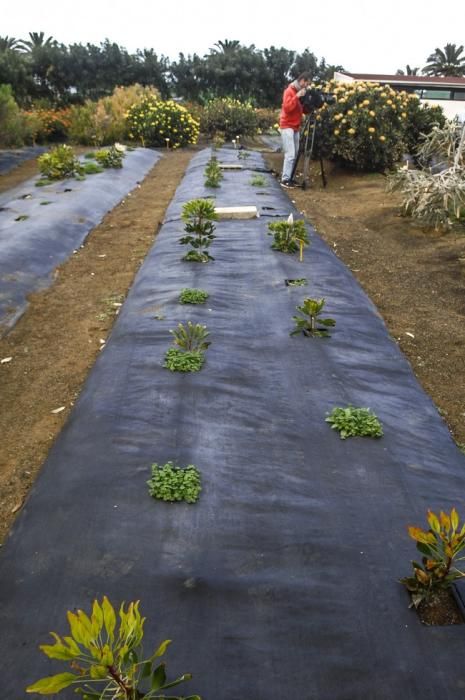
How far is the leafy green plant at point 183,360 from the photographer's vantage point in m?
3.94

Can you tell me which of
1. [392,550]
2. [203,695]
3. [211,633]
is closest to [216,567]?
[211,633]

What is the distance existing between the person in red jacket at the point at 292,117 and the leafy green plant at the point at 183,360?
25.9 feet

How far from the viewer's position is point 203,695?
1912 millimetres

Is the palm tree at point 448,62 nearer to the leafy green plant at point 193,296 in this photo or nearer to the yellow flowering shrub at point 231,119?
the yellow flowering shrub at point 231,119

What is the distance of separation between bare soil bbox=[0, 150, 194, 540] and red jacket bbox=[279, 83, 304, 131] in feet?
11.5

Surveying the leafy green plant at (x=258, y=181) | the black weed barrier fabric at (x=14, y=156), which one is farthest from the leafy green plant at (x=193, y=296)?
the black weed barrier fabric at (x=14, y=156)

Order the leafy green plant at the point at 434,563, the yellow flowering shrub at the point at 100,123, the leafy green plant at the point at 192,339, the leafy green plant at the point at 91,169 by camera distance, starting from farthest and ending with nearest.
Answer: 1. the yellow flowering shrub at the point at 100,123
2. the leafy green plant at the point at 91,169
3. the leafy green plant at the point at 192,339
4. the leafy green plant at the point at 434,563

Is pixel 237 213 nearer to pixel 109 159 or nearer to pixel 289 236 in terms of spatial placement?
pixel 289 236

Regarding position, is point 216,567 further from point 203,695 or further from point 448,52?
point 448,52

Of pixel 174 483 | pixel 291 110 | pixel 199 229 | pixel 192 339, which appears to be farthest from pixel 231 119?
pixel 174 483

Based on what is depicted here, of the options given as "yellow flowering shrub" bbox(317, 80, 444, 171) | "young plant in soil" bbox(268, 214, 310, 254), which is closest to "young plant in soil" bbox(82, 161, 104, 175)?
"yellow flowering shrub" bbox(317, 80, 444, 171)

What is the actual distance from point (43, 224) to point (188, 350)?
5.01 m

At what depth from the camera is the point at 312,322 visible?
4.60m

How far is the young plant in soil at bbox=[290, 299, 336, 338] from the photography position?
4.49m
